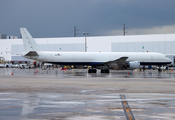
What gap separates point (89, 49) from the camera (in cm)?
9638

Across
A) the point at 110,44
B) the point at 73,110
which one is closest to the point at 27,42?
the point at 73,110

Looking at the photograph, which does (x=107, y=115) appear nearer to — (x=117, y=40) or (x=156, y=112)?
(x=156, y=112)

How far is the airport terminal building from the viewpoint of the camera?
87000mm

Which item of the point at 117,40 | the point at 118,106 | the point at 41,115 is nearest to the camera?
the point at 41,115

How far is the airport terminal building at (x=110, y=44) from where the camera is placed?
285ft

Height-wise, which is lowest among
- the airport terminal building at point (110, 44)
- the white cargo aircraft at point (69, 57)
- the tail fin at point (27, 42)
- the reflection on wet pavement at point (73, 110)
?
the reflection on wet pavement at point (73, 110)

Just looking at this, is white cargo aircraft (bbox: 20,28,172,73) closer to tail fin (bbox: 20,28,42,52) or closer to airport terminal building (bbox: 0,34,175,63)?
tail fin (bbox: 20,28,42,52)

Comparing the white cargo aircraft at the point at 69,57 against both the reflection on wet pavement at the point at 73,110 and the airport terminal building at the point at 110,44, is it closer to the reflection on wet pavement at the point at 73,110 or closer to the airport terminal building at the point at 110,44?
the reflection on wet pavement at the point at 73,110

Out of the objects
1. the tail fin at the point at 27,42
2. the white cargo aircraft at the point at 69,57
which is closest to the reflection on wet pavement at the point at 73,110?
the white cargo aircraft at the point at 69,57

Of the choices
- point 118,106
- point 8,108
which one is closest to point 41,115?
point 8,108

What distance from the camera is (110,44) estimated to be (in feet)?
306

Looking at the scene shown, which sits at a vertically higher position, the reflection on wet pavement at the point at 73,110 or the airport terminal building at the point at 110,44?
the airport terminal building at the point at 110,44

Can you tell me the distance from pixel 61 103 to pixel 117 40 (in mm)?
82408

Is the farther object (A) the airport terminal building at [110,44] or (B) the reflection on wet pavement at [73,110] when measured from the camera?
(A) the airport terminal building at [110,44]
